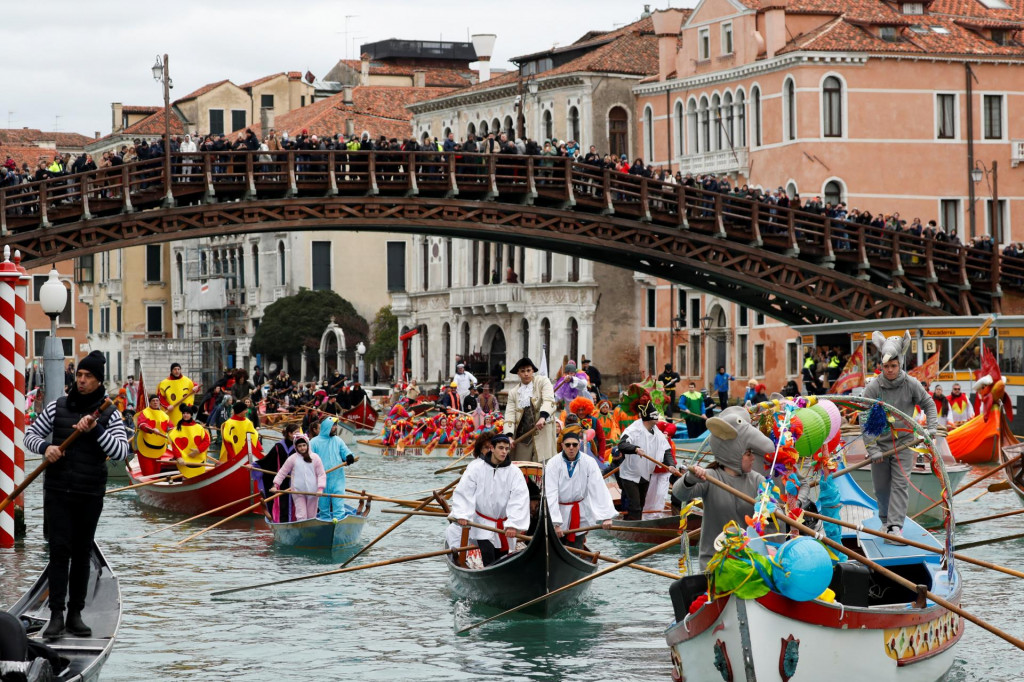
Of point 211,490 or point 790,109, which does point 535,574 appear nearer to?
point 211,490

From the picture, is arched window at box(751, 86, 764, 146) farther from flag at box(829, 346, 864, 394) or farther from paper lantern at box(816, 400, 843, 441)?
paper lantern at box(816, 400, 843, 441)

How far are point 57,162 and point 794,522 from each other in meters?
21.8

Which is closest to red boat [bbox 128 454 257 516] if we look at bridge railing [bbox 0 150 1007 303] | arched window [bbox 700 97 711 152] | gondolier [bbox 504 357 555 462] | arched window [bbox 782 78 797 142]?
gondolier [bbox 504 357 555 462]

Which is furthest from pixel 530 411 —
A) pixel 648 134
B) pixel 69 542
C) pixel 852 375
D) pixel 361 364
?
pixel 361 364

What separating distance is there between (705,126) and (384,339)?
691 inches

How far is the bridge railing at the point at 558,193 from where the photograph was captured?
30094 mm

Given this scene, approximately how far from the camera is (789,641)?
30.6 ft

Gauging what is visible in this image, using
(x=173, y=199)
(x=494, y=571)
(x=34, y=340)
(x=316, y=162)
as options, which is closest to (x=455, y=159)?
(x=316, y=162)

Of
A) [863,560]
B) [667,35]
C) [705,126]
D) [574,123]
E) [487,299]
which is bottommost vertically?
[863,560]

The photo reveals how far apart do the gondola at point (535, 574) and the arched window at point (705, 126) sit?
36495 millimetres

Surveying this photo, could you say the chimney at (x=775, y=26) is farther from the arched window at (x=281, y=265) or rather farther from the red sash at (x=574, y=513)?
the red sash at (x=574, y=513)

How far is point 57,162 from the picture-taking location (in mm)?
29203

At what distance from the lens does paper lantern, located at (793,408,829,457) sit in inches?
420

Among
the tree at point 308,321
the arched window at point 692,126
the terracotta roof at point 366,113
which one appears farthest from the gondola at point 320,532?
the terracotta roof at point 366,113
